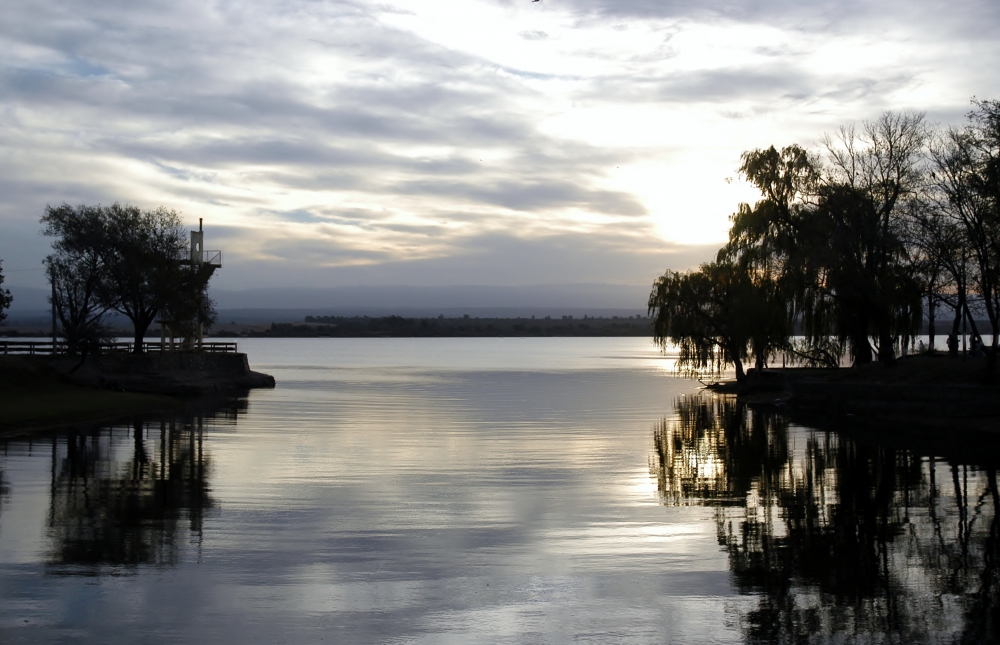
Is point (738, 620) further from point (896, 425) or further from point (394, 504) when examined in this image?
point (896, 425)

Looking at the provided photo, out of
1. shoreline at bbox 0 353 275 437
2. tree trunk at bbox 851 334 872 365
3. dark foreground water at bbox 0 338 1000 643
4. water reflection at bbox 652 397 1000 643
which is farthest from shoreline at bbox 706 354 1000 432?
shoreline at bbox 0 353 275 437

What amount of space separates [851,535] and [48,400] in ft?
94.8

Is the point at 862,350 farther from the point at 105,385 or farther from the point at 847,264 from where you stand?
the point at 105,385

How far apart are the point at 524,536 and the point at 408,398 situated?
3146cm

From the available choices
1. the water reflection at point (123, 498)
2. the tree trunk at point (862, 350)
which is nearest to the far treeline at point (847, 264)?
the tree trunk at point (862, 350)

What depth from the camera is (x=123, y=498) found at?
14.9 meters

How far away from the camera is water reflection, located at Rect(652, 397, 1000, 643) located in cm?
841

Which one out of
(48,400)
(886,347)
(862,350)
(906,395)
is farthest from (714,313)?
(48,400)

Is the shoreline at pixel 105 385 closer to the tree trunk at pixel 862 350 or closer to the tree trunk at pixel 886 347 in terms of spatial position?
the tree trunk at pixel 886 347

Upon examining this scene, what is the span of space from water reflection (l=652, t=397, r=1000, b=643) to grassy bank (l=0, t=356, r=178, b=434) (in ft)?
59.1

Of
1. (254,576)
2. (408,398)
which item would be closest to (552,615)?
(254,576)

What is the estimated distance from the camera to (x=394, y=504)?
48.4 ft

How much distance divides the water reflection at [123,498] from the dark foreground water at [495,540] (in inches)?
2.4

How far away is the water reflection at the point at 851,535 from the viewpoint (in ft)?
27.6
